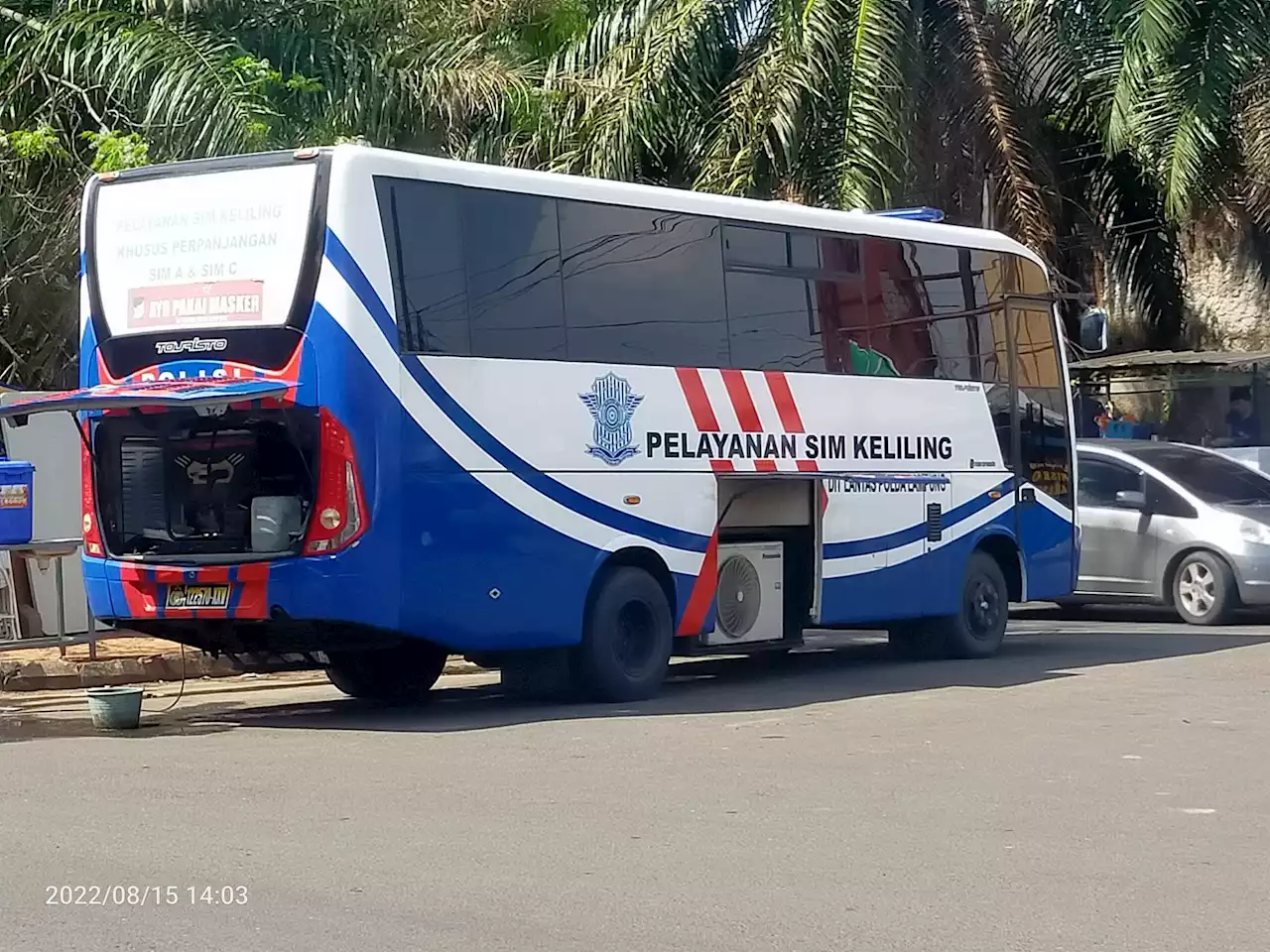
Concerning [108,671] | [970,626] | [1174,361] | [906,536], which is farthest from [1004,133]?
[108,671]

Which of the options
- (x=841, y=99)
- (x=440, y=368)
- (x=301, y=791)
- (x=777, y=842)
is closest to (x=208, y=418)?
(x=440, y=368)

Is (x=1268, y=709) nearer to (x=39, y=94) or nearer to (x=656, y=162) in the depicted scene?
(x=656, y=162)

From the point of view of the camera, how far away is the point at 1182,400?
88.1 feet

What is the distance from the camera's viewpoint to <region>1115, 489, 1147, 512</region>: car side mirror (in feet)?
63.4

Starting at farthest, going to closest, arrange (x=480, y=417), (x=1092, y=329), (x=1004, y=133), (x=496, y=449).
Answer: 1. (x=1004, y=133)
2. (x=1092, y=329)
3. (x=496, y=449)
4. (x=480, y=417)

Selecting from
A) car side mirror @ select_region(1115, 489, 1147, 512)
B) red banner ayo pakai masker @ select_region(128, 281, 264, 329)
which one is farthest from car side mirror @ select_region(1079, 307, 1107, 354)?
red banner ayo pakai masker @ select_region(128, 281, 264, 329)

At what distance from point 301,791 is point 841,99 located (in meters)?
14.7

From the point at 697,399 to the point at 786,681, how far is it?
2.56 meters

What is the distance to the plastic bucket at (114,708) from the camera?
1214 cm

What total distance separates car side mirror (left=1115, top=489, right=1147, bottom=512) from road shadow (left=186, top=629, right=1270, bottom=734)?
1.26m

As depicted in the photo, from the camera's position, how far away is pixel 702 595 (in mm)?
14023

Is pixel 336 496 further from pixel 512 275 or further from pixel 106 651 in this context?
pixel 106 651

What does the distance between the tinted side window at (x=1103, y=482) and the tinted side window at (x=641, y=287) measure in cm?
690

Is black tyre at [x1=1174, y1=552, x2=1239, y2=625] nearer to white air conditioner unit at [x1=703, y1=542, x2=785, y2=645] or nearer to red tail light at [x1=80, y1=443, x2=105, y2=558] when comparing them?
white air conditioner unit at [x1=703, y1=542, x2=785, y2=645]
